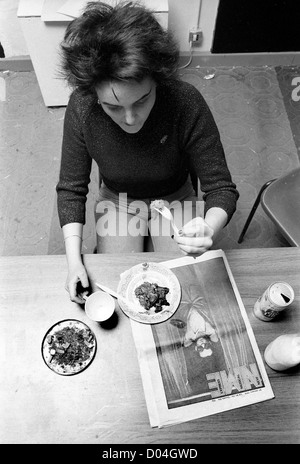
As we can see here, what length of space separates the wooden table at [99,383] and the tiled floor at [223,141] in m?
0.93

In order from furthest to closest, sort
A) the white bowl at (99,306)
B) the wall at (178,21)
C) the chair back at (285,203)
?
the wall at (178,21), the chair back at (285,203), the white bowl at (99,306)

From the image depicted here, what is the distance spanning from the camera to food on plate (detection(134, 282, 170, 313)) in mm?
959

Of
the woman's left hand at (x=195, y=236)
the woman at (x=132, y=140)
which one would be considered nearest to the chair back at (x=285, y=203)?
the woman at (x=132, y=140)

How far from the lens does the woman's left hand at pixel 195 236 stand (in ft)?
3.10

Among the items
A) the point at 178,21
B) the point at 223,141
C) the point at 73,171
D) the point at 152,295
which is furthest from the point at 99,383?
the point at 178,21

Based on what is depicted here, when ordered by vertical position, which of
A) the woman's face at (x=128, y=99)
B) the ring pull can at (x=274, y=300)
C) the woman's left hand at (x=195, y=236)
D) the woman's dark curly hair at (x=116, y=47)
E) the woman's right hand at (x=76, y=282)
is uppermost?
the woman's dark curly hair at (x=116, y=47)

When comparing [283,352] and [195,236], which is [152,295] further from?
[283,352]

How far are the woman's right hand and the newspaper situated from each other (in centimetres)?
16

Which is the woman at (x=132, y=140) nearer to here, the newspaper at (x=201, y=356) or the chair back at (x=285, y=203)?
the newspaper at (x=201, y=356)

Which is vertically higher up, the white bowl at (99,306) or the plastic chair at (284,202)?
the white bowl at (99,306)

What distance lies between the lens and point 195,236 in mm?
954

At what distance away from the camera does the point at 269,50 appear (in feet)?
8.33

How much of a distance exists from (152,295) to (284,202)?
86cm
